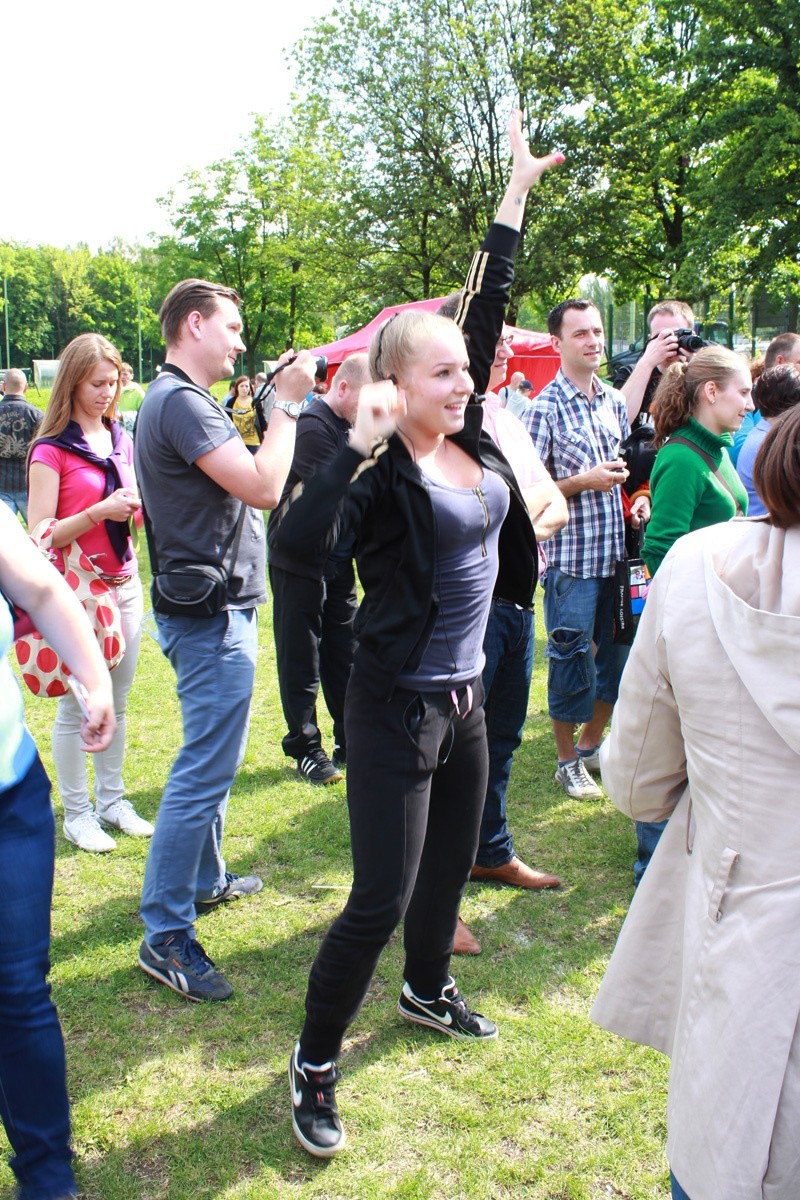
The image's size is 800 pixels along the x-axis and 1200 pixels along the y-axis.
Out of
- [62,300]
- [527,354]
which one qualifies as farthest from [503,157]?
[62,300]

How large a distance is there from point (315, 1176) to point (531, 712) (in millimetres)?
3813

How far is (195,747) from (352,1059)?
1.07 metres

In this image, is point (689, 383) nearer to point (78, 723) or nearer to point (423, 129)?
point (78, 723)

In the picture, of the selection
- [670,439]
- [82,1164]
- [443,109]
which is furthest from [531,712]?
[443,109]

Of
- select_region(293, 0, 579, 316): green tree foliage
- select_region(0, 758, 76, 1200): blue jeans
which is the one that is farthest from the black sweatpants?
select_region(293, 0, 579, 316): green tree foliage

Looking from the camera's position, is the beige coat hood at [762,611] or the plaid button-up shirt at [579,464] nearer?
the beige coat hood at [762,611]

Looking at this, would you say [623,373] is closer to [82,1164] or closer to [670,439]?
[670,439]

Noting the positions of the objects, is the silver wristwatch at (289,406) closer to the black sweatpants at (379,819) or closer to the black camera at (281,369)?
the black camera at (281,369)

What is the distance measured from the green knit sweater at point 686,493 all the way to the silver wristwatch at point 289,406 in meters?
1.45

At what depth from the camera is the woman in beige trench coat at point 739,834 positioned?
1374mm

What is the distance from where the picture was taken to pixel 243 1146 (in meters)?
2.50

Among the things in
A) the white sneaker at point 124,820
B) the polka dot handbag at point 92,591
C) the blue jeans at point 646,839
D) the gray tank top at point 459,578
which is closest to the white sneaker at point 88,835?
the white sneaker at point 124,820

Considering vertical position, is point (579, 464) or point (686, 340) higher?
point (686, 340)

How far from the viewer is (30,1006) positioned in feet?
6.70
